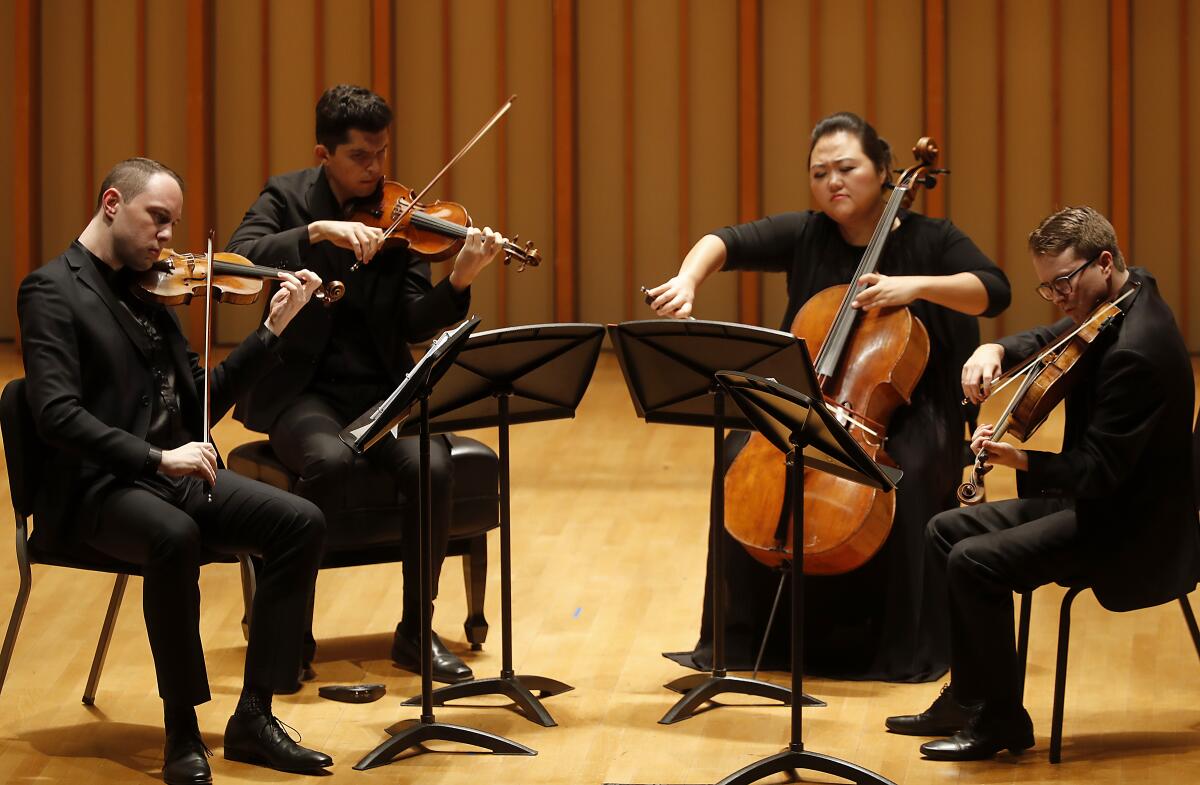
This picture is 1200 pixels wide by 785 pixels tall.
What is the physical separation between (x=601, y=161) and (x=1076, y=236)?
4956 millimetres

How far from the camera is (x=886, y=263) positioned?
352cm

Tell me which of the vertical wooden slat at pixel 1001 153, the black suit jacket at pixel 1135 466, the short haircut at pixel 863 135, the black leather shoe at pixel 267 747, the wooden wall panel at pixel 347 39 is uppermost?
the wooden wall panel at pixel 347 39

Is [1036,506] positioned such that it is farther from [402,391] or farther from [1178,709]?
[402,391]

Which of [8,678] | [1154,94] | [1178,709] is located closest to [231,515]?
[8,678]

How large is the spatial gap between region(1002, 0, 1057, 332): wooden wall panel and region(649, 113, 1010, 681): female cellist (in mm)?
3980

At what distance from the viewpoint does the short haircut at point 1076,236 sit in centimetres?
285

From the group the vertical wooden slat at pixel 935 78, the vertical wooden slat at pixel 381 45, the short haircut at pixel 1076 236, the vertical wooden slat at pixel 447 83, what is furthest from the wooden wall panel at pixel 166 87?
the short haircut at pixel 1076 236

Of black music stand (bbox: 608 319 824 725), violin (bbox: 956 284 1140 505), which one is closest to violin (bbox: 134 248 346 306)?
black music stand (bbox: 608 319 824 725)

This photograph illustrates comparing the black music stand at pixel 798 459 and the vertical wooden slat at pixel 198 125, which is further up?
the vertical wooden slat at pixel 198 125

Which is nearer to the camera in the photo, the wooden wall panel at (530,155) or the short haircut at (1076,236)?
the short haircut at (1076,236)

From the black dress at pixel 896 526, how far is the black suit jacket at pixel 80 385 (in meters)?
1.29

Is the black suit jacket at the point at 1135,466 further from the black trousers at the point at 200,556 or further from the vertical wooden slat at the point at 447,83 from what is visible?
the vertical wooden slat at the point at 447,83

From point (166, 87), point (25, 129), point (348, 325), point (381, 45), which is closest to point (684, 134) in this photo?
point (381, 45)

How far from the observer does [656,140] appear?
7.60 metres
